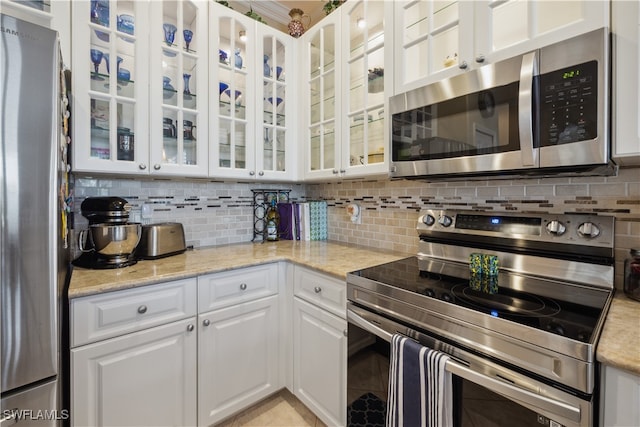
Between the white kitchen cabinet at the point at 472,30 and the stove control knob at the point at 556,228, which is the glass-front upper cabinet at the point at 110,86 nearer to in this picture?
the white kitchen cabinet at the point at 472,30

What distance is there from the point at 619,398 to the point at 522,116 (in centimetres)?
83

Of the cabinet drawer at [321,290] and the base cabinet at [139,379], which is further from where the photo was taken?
the cabinet drawer at [321,290]

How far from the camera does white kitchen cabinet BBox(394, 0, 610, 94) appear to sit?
968mm

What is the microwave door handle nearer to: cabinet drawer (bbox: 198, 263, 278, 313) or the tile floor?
cabinet drawer (bbox: 198, 263, 278, 313)

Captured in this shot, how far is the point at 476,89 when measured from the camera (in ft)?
3.77

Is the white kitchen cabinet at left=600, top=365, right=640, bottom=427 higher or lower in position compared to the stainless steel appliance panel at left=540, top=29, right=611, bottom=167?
lower

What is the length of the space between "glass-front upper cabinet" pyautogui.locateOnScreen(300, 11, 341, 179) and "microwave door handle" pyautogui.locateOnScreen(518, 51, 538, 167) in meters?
1.00

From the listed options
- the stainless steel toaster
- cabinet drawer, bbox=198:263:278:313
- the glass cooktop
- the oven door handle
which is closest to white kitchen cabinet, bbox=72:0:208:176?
the stainless steel toaster

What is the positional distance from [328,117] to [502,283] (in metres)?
1.38

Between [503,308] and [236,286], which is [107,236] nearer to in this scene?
[236,286]

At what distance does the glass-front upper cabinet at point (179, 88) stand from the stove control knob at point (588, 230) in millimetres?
1836

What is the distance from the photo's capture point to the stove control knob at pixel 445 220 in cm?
151

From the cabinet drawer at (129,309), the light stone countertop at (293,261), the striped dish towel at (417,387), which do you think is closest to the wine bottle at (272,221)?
the light stone countertop at (293,261)

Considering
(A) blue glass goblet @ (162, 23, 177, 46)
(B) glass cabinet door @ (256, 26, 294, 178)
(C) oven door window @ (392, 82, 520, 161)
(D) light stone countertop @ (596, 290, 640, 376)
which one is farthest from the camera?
(B) glass cabinet door @ (256, 26, 294, 178)
